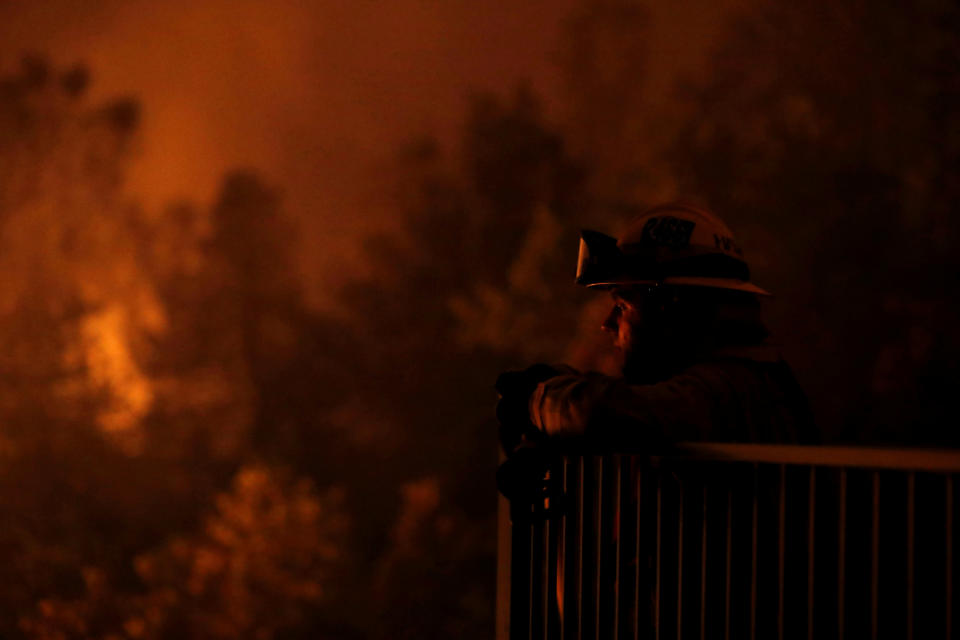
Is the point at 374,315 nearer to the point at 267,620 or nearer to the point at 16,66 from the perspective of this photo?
the point at 267,620

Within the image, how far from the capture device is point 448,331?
3.17m

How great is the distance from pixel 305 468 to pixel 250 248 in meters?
0.83

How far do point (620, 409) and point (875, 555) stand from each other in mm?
325

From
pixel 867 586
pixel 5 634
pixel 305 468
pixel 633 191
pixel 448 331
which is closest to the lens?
pixel 867 586

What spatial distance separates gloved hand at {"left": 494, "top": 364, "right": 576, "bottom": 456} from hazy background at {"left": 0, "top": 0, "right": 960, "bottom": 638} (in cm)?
84

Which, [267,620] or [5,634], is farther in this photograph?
[5,634]

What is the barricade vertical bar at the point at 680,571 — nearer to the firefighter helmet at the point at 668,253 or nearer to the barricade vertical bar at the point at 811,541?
the barricade vertical bar at the point at 811,541

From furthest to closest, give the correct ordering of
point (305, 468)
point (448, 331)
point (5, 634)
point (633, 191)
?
point (5, 634), point (305, 468), point (448, 331), point (633, 191)

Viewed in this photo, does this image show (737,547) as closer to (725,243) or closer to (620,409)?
(620,409)

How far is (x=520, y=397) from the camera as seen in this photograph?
4.29 ft

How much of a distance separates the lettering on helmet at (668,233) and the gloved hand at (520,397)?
0.26 metres

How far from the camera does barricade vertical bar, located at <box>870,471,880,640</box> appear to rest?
3.14ft

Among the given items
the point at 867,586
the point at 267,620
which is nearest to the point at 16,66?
the point at 267,620

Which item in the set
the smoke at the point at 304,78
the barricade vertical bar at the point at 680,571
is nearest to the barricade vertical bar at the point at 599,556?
the barricade vertical bar at the point at 680,571
